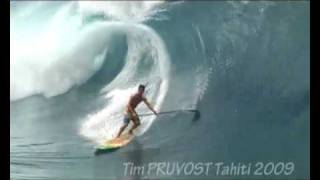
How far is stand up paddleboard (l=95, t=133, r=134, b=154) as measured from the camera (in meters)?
3.01

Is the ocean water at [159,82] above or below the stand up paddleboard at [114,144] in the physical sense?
above

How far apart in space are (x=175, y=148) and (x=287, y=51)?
2.78 feet

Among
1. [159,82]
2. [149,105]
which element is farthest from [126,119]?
[159,82]

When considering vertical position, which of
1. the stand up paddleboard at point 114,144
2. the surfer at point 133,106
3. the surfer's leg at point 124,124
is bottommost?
the stand up paddleboard at point 114,144

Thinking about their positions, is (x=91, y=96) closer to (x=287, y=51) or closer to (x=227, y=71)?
(x=227, y=71)

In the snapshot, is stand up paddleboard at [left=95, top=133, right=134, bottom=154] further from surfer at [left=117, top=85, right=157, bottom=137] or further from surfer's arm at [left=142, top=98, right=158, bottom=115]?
surfer's arm at [left=142, top=98, right=158, bottom=115]

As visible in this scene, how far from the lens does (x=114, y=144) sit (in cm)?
302

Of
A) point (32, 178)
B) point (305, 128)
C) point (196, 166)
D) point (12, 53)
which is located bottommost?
point (32, 178)

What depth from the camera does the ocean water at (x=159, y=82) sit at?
2902 millimetres

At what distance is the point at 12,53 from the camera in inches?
124

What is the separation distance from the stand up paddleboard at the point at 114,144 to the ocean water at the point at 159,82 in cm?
3

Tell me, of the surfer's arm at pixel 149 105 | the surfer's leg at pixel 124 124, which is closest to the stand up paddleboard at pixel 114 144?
the surfer's leg at pixel 124 124

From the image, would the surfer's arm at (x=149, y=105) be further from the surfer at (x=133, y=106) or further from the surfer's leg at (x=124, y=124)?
the surfer's leg at (x=124, y=124)
